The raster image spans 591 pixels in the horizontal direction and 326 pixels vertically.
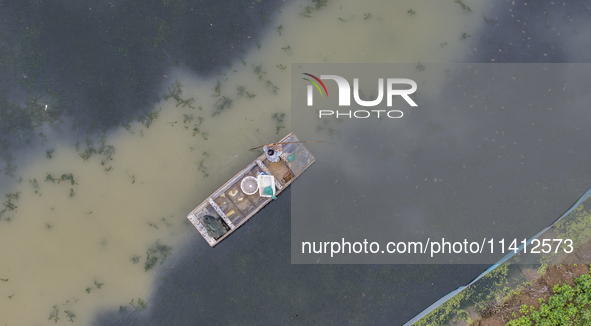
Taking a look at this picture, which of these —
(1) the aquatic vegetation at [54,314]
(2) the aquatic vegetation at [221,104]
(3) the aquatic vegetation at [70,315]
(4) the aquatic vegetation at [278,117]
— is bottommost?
(3) the aquatic vegetation at [70,315]

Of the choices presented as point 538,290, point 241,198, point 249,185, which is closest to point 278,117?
point 249,185

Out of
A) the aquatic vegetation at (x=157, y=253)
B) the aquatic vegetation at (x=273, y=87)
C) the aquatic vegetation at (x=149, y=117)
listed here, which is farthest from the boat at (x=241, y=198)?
the aquatic vegetation at (x=149, y=117)

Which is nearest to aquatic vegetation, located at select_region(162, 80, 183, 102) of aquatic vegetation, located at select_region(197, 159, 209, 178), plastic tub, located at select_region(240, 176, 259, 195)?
aquatic vegetation, located at select_region(197, 159, 209, 178)

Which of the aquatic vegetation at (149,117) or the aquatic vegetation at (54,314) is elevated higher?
the aquatic vegetation at (149,117)

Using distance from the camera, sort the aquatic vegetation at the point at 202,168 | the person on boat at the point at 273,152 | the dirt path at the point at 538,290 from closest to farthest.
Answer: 1. the person on boat at the point at 273,152
2. the dirt path at the point at 538,290
3. the aquatic vegetation at the point at 202,168

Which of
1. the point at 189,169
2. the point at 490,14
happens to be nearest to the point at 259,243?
the point at 189,169

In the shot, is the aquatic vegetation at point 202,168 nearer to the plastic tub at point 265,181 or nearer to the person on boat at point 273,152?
the plastic tub at point 265,181

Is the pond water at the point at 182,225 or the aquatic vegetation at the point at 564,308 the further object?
Answer: the pond water at the point at 182,225

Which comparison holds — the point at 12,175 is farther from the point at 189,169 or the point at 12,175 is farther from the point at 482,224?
the point at 482,224
